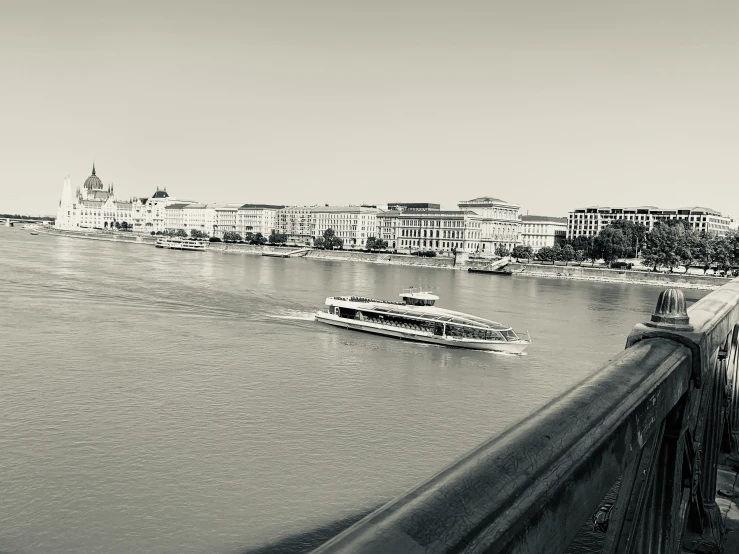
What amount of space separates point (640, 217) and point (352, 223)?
37.8 meters

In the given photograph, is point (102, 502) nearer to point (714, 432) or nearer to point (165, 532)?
point (165, 532)

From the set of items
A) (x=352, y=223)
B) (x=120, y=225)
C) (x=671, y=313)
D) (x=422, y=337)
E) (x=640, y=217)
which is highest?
(x=640, y=217)

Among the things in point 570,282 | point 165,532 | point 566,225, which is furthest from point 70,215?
point 165,532

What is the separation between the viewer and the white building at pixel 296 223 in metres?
92.5

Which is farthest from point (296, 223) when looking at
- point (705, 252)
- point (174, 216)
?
point (705, 252)

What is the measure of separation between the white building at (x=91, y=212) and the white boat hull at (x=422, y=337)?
3960 inches

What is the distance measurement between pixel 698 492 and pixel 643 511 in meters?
0.91

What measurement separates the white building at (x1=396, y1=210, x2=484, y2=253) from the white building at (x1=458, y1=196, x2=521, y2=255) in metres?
0.99

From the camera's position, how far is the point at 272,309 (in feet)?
84.1

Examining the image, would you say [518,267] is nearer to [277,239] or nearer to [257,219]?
[277,239]

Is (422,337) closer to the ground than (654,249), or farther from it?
closer to the ground

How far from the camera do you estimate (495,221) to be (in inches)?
3196

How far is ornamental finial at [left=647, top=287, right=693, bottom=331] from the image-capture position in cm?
149

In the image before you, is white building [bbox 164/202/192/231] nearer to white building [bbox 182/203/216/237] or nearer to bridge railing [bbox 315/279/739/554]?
white building [bbox 182/203/216/237]
